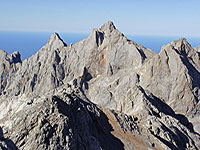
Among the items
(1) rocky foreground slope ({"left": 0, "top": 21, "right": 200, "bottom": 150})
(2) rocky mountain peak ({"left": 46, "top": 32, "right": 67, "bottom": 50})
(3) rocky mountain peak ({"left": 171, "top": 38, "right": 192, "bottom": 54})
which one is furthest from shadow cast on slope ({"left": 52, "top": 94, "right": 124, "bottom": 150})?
(2) rocky mountain peak ({"left": 46, "top": 32, "right": 67, "bottom": 50})

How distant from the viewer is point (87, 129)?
2797cm

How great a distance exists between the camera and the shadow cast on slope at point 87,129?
25656mm

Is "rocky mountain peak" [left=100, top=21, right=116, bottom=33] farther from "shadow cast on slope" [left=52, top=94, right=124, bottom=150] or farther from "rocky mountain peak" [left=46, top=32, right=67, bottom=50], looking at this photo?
"shadow cast on slope" [left=52, top=94, right=124, bottom=150]

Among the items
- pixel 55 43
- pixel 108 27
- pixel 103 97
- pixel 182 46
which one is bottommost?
pixel 182 46

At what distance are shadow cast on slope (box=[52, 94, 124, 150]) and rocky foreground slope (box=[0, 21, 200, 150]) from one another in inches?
4.1

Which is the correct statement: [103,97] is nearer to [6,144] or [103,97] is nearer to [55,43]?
[55,43]

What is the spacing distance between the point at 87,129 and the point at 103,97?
49.0 m

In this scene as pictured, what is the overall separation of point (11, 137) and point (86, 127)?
892cm

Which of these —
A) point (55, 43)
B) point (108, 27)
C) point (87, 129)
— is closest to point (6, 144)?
point (87, 129)

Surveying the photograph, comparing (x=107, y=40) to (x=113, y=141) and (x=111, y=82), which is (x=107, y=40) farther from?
(x=113, y=141)

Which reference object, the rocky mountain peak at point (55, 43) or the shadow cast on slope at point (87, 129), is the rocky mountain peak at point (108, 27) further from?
the shadow cast on slope at point (87, 129)

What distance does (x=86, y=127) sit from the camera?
92.4 feet

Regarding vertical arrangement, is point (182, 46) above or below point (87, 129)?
above

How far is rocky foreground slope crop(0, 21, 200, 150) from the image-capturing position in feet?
79.0
